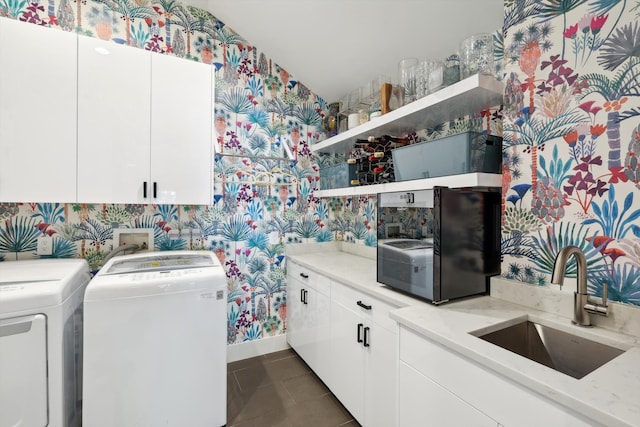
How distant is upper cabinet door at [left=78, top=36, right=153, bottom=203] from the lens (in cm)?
173

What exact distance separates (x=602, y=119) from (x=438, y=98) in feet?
2.13

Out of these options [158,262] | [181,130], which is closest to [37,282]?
[158,262]

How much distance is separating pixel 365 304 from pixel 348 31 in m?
1.79

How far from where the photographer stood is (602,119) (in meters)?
1.13

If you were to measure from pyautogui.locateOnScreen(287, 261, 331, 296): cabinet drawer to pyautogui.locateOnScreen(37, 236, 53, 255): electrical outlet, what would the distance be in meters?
1.67

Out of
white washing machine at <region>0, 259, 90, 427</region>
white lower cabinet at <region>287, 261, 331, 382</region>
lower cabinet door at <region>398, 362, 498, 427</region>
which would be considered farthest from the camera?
white lower cabinet at <region>287, 261, 331, 382</region>

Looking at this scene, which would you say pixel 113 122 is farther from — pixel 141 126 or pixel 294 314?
pixel 294 314

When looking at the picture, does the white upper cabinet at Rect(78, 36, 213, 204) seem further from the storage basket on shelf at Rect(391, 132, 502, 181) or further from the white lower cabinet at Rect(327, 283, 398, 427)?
the storage basket on shelf at Rect(391, 132, 502, 181)

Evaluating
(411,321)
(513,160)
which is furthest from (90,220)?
(513,160)

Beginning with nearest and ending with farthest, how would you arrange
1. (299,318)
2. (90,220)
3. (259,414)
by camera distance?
(259,414)
(90,220)
(299,318)

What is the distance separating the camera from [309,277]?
2.28 metres

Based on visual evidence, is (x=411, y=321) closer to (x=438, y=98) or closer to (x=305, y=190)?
(x=438, y=98)

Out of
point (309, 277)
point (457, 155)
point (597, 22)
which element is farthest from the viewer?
point (309, 277)

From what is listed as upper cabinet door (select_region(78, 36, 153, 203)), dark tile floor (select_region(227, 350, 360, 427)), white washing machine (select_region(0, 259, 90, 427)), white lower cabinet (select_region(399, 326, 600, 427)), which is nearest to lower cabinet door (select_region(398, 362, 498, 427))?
white lower cabinet (select_region(399, 326, 600, 427))
